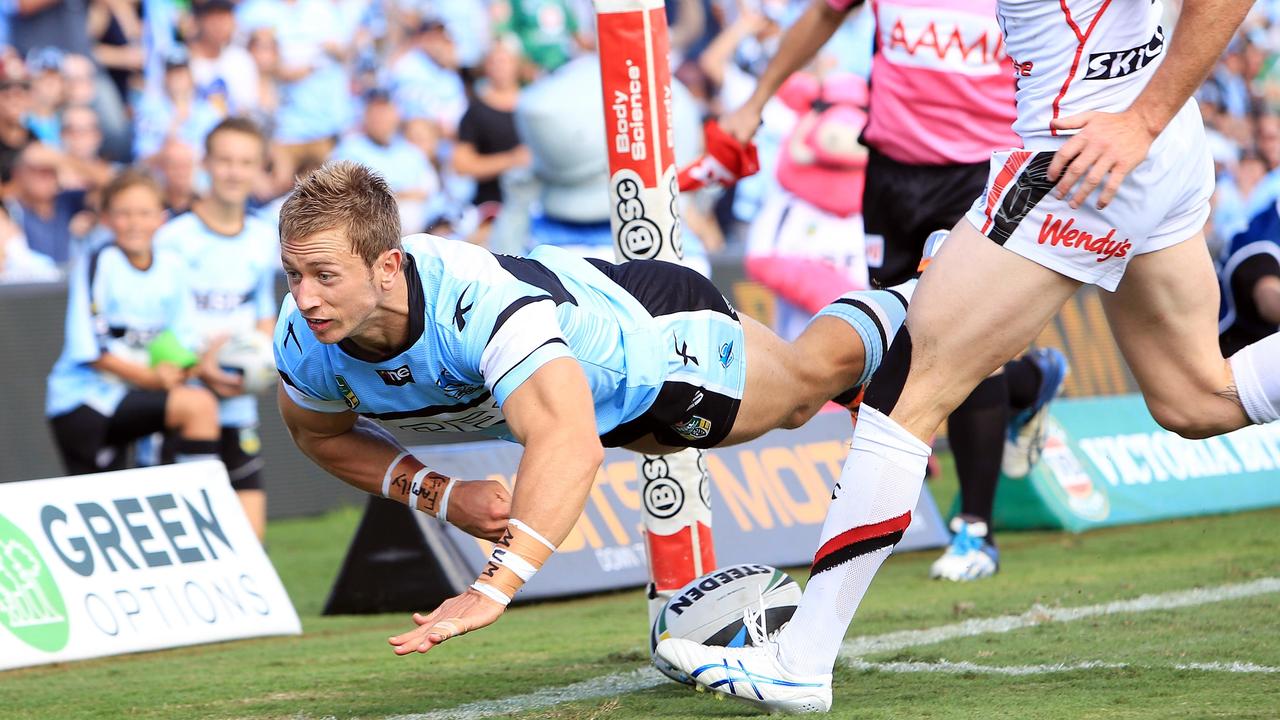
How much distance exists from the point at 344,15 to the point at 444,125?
131 cm

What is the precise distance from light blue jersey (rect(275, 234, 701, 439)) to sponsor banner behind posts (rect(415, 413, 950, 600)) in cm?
205

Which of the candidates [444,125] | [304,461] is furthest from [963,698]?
[444,125]

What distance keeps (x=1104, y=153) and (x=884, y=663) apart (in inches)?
70.3

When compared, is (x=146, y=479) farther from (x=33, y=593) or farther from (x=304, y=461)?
(x=304, y=461)

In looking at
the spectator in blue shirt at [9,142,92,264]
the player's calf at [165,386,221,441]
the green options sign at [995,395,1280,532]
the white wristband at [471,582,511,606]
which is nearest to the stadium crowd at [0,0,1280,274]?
the spectator in blue shirt at [9,142,92,264]

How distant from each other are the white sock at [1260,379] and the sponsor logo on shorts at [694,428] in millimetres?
1437

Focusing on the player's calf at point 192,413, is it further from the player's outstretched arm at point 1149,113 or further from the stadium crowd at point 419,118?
the player's outstretched arm at point 1149,113

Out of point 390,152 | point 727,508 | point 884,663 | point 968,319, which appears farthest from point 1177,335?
point 390,152

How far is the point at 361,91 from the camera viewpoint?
50.3 feet

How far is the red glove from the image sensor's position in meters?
6.07

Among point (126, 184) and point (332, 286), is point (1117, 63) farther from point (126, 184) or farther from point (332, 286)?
point (126, 184)

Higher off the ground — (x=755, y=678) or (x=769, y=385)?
(x=769, y=385)

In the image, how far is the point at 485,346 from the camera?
166 inches

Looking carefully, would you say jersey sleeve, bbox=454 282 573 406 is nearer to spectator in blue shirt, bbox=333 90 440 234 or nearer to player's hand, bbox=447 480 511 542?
player's hand, bbox=447 480 511 542
